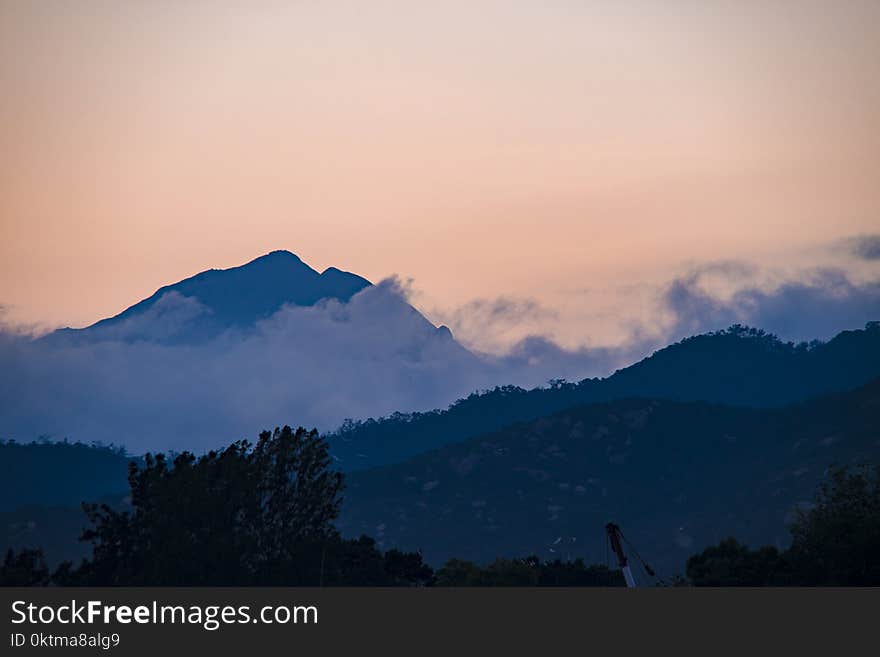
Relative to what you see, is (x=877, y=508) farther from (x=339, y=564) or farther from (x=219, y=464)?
(x=219, y=464)

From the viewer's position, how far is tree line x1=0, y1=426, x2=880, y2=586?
103125 mm

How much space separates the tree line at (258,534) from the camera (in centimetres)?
10312

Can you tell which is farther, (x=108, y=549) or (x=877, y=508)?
(x=877, y=508)

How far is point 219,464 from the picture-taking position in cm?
11138

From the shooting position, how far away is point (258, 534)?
111m

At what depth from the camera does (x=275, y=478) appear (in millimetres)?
113375
